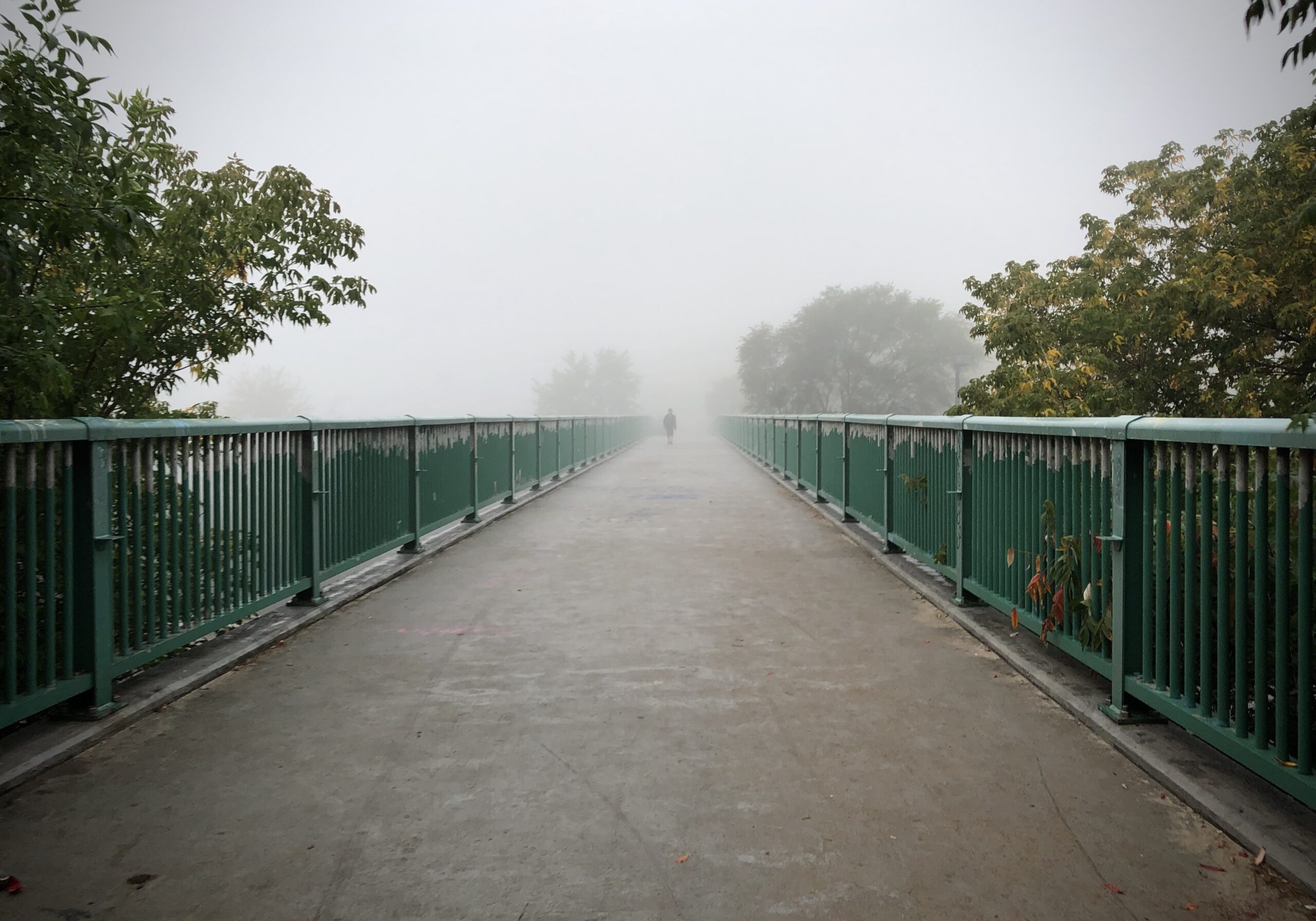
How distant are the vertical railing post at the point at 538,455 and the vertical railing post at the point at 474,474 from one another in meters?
Result: 4.33

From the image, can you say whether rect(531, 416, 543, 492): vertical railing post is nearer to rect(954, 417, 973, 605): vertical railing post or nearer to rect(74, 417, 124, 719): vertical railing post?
rect(954, 417, 973, 605): vertical railing post

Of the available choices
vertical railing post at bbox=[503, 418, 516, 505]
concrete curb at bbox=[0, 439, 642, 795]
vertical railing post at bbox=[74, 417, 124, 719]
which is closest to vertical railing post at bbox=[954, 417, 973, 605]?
concrete curb at bbox=[0, 439, 642, 795]

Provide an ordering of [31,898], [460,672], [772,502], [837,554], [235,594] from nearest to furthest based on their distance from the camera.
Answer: [31,898] → [460,672] → [235,594] → [837,554] → [772,502]

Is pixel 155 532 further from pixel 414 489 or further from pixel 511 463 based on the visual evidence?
pixel 511 463

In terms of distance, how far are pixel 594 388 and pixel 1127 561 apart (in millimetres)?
117547

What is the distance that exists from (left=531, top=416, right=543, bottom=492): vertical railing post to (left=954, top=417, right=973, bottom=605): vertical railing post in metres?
10.9

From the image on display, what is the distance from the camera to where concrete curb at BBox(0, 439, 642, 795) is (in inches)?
144

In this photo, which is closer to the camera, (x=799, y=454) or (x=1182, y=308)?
(x=799, y=454)

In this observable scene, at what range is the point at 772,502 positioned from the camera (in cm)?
1463

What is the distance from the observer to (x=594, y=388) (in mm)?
120562

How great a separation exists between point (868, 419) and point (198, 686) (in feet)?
23.6

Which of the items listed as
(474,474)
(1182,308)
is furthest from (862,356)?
(474,474)

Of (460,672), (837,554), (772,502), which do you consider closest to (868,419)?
(837,554)

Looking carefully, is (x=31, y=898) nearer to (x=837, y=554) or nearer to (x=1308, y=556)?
(x=1308, y=556)
